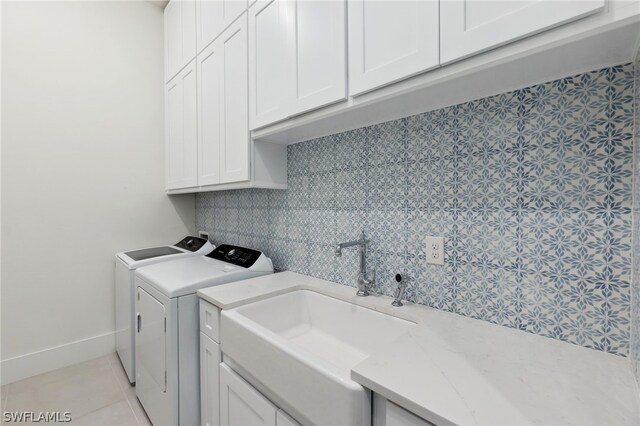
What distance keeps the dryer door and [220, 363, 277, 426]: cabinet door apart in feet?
1.35

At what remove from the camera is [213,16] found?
6.15 feet

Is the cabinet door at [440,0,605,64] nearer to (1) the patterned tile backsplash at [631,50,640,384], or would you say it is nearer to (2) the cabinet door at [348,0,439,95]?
(2) the cabinet door at [348,0,439,95]

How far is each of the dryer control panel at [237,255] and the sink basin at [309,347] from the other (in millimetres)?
473

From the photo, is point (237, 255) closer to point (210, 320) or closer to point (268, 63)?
point (210, 320)

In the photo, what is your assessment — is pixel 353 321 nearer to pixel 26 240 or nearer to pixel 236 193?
pixel 236 193

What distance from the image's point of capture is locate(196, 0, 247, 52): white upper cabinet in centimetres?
169

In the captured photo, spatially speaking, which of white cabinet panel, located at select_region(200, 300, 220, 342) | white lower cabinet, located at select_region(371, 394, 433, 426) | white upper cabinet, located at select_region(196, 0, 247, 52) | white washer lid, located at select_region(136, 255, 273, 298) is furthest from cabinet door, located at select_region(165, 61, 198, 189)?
white lower cabinet, located at select_region(371, 394, 433, 426)

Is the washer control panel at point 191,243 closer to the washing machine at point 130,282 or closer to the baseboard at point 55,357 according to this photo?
→ the washing machine at point 130,282

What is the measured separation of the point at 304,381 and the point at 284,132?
1139 mm

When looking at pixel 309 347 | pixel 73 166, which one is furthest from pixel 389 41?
pixel 73 166

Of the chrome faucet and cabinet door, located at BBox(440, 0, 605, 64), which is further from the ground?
cabinet door, located at BBox(440, 0, 605, 64)

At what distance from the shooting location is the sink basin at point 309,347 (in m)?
0.78

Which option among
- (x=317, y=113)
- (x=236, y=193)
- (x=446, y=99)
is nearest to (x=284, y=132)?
(x=317, y=113)

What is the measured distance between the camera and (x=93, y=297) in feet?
7.89
